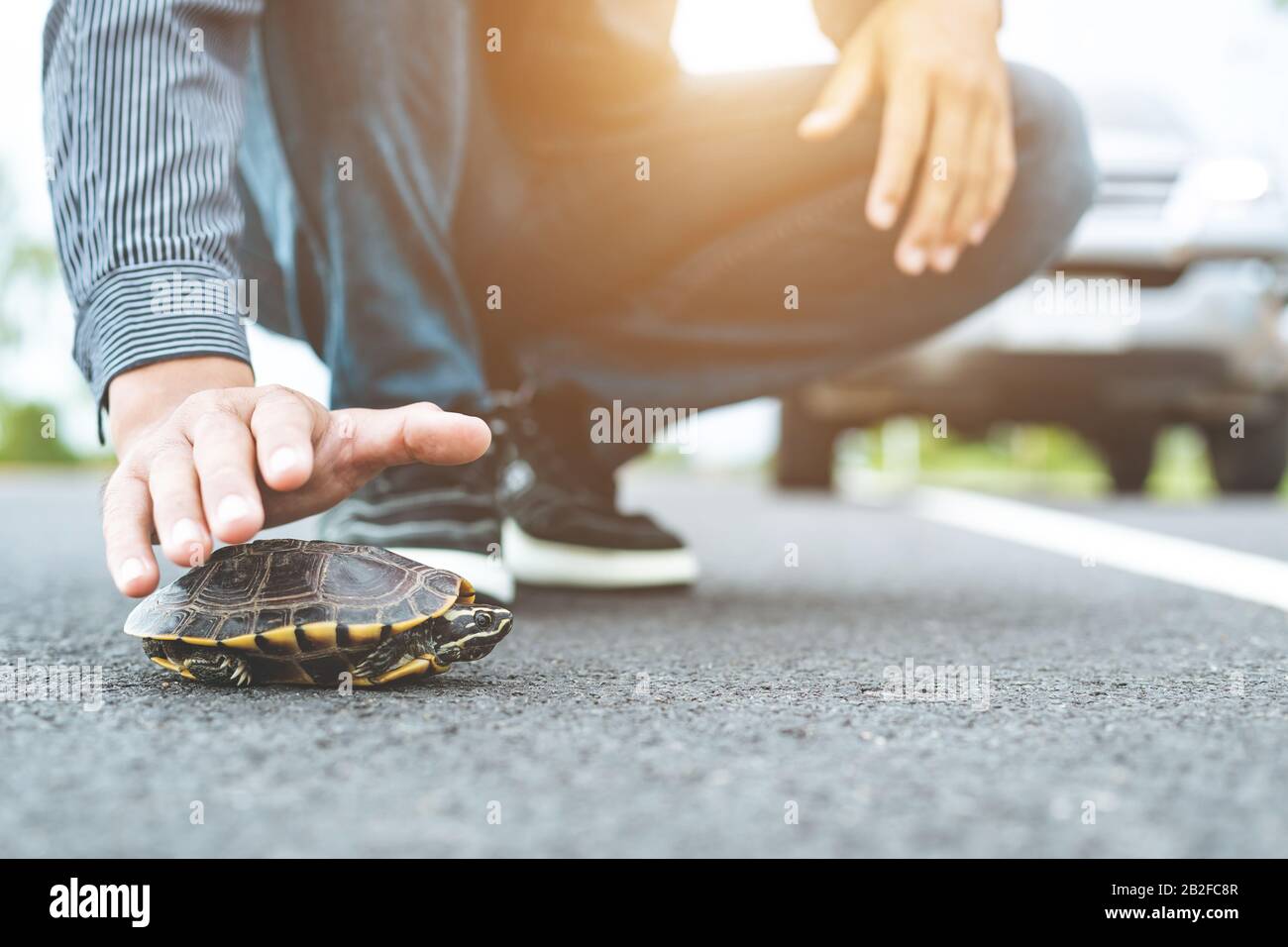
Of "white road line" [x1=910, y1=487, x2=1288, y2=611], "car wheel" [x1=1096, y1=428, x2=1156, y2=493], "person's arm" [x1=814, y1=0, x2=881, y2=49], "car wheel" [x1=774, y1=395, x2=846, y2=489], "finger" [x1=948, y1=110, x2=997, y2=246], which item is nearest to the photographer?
"finger" [x1=948, y1=110, x2=997, y2=246]

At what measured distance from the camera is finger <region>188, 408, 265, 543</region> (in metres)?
0.93

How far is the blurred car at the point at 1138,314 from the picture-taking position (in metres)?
4.08

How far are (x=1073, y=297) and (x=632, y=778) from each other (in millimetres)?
3966

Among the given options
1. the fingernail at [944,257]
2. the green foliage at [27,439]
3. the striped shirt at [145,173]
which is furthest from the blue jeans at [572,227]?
the green foliage at [27,439]

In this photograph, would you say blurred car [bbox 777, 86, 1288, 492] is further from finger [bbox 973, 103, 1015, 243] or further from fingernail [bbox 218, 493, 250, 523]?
fingernail [bbox 218, 493, 250, 523]

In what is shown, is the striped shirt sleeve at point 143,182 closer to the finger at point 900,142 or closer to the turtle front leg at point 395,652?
the turtle front leg at point 395,652

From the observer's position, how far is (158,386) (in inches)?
44.1

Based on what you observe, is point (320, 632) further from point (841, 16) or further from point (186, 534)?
point (841, 16)

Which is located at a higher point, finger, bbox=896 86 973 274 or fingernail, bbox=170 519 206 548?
finger, bbox=896 86 973 274

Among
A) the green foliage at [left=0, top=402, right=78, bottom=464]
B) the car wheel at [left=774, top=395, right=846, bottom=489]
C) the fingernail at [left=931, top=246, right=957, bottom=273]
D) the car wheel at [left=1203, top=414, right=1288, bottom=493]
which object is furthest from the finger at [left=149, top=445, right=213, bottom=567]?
the green foliage at [left=0, top=402, right=78, bottom=464]

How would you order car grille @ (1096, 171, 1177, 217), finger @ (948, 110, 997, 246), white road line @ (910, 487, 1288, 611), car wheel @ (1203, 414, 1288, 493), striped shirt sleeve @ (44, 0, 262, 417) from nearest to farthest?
striped shirt sleeve @ (44, 0, 262, 417) → finger @ (948, 110, 997, 246) → white road line @ (910, 487, 1288, 611) → car grille @ (1096, 171, 1177, 217) → car wheel @ (1203, 414, 1288, 493)

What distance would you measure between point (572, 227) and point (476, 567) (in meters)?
0.73
